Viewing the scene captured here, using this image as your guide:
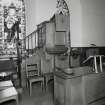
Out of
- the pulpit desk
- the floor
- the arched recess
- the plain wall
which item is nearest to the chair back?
the floor

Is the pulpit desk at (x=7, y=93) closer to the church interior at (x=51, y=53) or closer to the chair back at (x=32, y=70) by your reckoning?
the church interior at (x=51, y=53)

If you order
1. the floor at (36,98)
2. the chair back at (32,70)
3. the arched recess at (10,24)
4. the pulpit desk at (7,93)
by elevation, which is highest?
the arched recess at (10,24)

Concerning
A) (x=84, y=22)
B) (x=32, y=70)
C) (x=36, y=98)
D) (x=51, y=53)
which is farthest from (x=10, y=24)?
(x=36, y=98)

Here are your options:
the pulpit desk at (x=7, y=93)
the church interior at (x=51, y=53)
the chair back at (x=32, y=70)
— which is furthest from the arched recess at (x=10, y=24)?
the pulpit desk at (x=7, y=93)

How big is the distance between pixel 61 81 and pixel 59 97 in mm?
390

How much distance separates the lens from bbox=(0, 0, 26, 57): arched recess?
6406 millimetres

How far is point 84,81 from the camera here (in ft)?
9.12

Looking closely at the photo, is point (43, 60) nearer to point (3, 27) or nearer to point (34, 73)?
point (34, 73)

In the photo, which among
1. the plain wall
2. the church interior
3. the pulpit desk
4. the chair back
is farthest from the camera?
the plain wall

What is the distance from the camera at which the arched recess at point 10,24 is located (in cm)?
641

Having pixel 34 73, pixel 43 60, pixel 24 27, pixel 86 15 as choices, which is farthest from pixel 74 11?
pixel 34 73

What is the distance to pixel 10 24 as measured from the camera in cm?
659

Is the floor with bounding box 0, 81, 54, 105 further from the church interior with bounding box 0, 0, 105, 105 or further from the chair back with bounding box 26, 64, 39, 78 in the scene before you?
the chair back with bounding box 26, 64, 39, 78

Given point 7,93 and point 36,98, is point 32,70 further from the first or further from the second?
point 7,93
